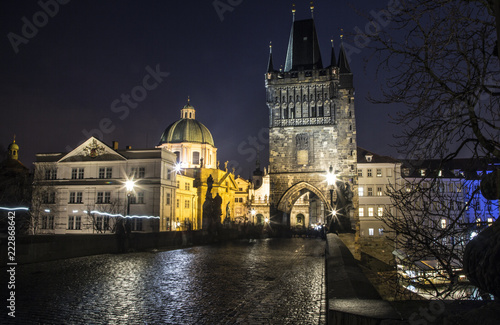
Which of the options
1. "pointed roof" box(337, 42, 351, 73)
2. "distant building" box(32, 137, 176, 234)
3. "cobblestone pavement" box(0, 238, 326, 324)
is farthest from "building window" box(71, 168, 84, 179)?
"cobblestone pavement" box(0, 238, 326, 324)

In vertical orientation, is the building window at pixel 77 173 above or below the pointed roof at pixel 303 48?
below

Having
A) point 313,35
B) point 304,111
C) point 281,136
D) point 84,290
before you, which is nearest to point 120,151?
point 281,136

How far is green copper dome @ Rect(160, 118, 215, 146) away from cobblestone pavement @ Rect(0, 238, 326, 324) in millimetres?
59046

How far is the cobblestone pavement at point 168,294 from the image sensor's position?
5.91 metres

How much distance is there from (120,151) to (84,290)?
41325 millimetres

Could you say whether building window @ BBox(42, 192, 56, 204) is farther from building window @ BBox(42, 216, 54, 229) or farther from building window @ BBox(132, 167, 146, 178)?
building window @ BBox(132, 167, 146, 178)

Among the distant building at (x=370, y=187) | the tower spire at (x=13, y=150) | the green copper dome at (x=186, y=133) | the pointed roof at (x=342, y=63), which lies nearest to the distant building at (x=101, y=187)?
the tower spire at (x=13, y=150)

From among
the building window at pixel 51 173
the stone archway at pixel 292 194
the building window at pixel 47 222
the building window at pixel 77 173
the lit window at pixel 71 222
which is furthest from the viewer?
the stone archway at pixel 292 194

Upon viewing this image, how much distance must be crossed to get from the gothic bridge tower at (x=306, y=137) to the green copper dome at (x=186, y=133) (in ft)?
78.4

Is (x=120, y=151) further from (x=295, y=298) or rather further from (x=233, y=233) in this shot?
(x=295, y=298)

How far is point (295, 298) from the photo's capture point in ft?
24.2

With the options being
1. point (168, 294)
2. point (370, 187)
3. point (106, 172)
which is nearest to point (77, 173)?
point (106, 172)

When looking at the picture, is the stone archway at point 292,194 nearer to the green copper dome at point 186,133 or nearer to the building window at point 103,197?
the building window at point 103,197

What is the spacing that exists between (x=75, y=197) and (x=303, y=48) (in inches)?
1317
